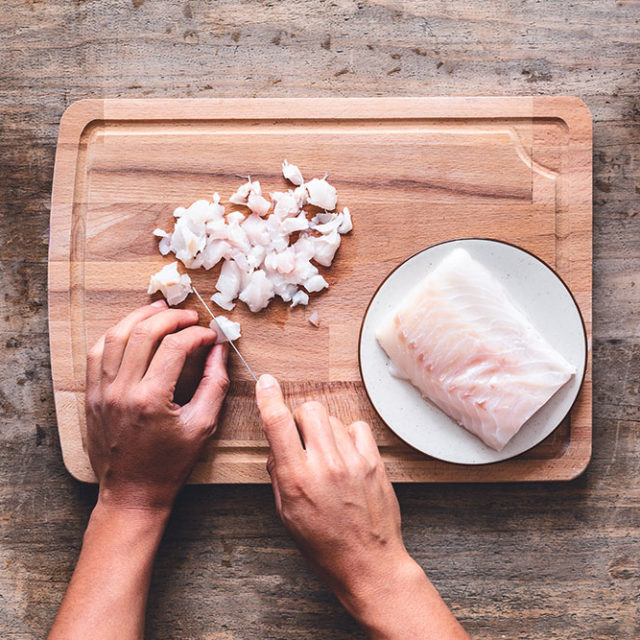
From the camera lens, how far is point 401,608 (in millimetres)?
1229

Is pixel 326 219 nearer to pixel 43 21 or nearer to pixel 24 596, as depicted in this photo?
pixel 43 21

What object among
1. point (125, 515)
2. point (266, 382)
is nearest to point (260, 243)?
point (266, 382)

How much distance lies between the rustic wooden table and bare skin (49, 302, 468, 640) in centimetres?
15

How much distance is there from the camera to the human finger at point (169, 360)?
1.30 meters

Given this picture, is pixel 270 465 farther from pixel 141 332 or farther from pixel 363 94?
pixel 363 94

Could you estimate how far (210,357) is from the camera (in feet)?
4.50

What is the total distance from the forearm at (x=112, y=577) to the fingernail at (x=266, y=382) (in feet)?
1.22

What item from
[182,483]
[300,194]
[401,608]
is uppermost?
[300,194]

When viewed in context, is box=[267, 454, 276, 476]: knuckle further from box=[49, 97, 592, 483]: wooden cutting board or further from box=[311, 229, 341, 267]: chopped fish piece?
box=[311, 229, 341, 267]: chopped fish piece

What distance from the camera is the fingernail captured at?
4.26ft

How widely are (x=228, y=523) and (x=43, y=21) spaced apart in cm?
127

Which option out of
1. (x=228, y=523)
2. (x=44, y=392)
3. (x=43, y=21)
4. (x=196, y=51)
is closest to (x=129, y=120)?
(x=196, y=51)

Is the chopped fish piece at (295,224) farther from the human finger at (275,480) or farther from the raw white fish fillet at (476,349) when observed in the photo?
the human finger at (275,480)

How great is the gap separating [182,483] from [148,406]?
0.21 metres
